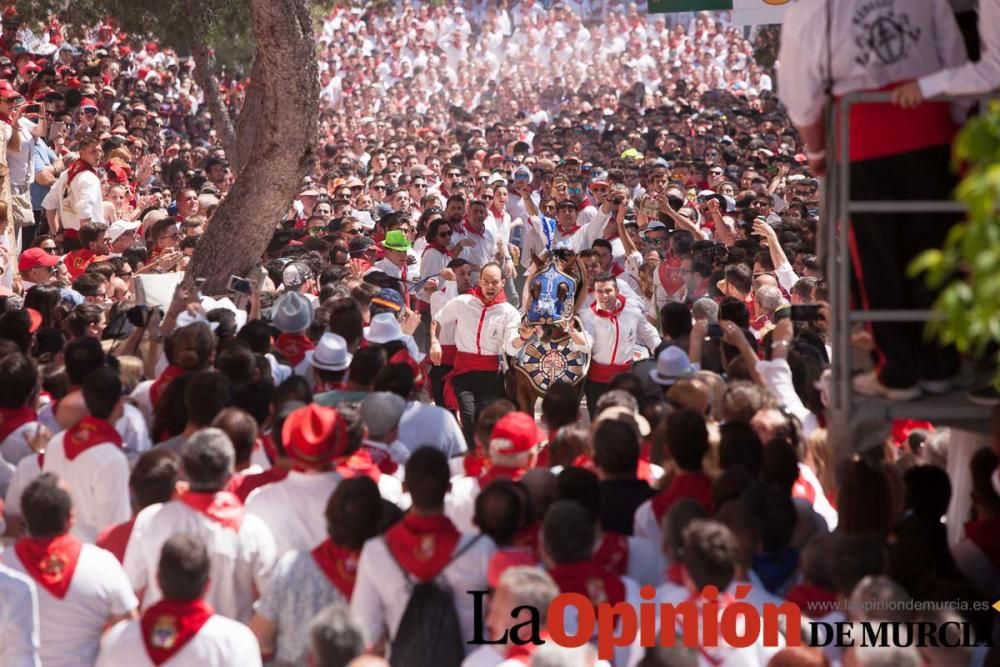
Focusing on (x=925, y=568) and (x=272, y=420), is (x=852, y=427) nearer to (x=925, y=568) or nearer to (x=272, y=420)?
(x=925, y=568)

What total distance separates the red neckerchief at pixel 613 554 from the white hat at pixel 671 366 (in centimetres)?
266

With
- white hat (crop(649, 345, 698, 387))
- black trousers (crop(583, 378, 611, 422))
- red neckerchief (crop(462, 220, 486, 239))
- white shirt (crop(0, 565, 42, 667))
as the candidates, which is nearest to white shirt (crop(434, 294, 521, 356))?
black trousers (crop(583, 378, 611, 422))

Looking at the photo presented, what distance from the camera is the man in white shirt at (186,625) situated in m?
5.40

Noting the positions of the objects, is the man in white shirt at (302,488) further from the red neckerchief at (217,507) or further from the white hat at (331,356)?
the white hat at (331,356)

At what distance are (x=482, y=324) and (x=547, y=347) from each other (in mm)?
894

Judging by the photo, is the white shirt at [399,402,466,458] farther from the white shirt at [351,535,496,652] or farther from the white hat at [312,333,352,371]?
the white shirt at [351,535,496,652]

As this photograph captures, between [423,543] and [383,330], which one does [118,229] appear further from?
→ [423,543]

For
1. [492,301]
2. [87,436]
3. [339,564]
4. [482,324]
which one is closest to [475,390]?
[482,324]

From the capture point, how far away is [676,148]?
24.3 m

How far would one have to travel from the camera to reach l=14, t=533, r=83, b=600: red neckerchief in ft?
19.1

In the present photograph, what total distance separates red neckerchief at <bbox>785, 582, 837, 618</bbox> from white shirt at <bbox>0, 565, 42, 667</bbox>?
109 inches

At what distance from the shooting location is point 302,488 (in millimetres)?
6602

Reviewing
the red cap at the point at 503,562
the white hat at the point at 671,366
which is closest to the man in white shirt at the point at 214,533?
the red cap at the point at 503,562

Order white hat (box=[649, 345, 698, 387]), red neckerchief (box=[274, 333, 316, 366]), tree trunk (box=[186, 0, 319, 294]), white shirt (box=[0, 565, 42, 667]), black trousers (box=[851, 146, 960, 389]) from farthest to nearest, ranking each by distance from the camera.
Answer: tree trunk (box=[186, 0, 319, 294])
red neckerchief (box=[274, 333, 316, 366])
white hat (box=[649, 345, 698, 387])
black trousers (box=[851, 146, 960, 389])
white shirt (box=[0, 565, 42, 667])
